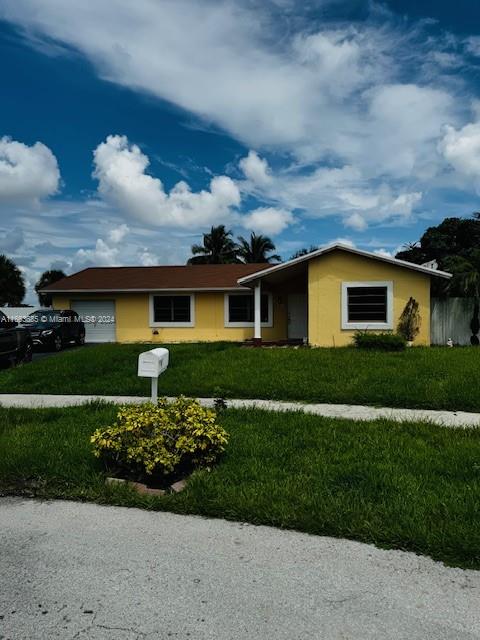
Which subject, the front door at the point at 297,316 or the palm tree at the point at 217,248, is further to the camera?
the palm tree at the point at 217,248

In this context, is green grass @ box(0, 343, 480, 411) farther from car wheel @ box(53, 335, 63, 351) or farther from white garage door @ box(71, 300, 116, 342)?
white garage door @ box(71, 300, 116, 342)

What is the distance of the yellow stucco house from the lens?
16.3 m

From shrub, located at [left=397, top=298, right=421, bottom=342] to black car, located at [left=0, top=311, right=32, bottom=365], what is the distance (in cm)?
1164

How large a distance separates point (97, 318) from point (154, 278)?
10.0 feet

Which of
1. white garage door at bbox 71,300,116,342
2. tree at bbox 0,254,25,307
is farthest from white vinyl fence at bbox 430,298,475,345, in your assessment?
tree at bbox 0,254,25,307

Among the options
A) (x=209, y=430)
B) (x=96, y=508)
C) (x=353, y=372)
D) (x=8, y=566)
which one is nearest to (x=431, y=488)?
(x=209, y=430)

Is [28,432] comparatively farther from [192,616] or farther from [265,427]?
[192,616]

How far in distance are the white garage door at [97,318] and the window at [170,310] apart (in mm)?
1970

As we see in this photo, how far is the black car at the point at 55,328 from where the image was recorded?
61.7 feet

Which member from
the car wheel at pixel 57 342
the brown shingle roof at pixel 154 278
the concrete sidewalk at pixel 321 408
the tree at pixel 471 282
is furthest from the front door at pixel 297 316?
the concrete sidewalk at pixel 321 408

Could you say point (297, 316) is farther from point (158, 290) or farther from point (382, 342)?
point (382, 342)

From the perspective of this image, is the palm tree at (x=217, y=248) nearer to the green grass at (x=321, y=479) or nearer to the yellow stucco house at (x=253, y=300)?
the yellow stucco house at (x=253, y=300)

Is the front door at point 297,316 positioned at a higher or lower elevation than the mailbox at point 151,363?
higher

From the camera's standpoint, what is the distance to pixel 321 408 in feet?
27.5
